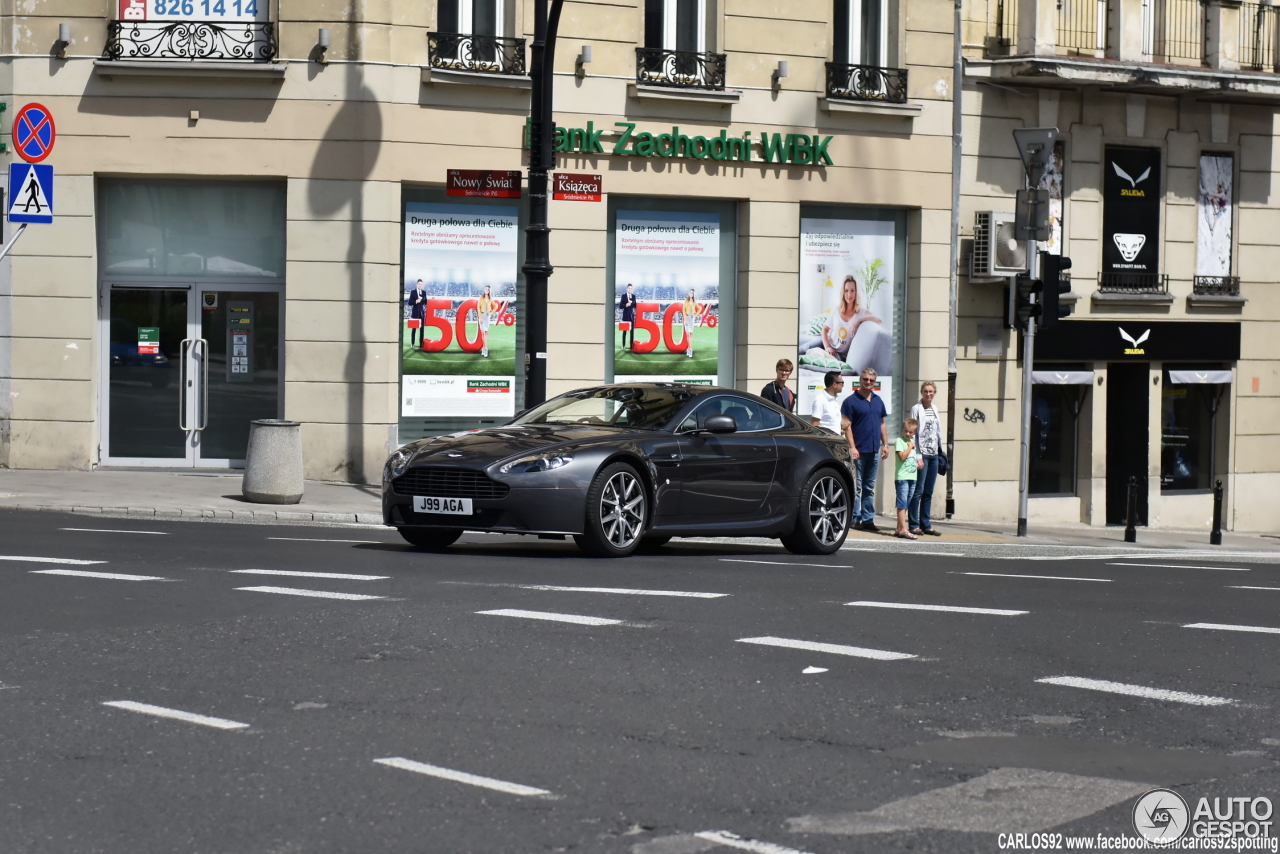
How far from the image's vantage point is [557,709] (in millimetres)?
6680

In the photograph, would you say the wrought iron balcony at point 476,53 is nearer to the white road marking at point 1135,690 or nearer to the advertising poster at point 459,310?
the advertising poster at point 459,310

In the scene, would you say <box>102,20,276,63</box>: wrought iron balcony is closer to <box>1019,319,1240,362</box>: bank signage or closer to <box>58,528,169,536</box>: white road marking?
<box>58,528,169,536</box>: white road marking

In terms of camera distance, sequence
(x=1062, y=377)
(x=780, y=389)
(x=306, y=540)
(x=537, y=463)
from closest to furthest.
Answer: (x=537, y=463) < (x=306, y=540) < (x=780, y=389) < (x=1062, y=377)

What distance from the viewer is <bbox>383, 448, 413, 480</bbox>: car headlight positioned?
13.1 m

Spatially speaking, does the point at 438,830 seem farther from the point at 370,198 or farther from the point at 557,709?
the point at 370,198

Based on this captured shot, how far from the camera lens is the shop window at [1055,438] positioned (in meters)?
26.1

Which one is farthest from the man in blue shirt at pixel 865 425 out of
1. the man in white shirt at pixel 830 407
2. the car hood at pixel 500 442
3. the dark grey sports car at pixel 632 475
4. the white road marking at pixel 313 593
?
the white road marking at pixel 313 593

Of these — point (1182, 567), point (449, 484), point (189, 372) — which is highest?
point (189, 372)

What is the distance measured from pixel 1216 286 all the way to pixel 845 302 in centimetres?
664

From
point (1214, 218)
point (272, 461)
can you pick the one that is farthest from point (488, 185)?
point (1214, 218)

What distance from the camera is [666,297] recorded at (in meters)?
23.4

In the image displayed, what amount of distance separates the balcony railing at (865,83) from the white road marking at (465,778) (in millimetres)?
19279

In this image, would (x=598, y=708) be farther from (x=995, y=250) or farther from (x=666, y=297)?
(x=995, y=250)

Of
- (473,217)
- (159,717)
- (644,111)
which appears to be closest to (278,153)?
(473,217)
